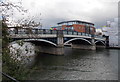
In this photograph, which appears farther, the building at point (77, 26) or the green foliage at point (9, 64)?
the building at point (77, 26)

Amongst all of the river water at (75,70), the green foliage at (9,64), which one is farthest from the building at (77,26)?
the green foliage at (9,64)

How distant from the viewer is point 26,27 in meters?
4.36

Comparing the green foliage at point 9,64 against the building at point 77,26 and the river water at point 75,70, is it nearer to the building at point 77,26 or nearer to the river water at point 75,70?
the river water at point 75,70

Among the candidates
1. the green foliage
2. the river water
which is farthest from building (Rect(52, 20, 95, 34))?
the green foliage

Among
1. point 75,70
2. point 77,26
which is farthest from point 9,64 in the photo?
point 77,26

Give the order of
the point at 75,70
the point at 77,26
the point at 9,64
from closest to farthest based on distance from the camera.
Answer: the point at 9,64, the point at 75,70, the point at 77,26

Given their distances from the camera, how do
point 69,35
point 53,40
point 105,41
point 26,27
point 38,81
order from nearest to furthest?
point 26,27 < point 38,81 < point 53,40 < point 69,35 < point 105,41

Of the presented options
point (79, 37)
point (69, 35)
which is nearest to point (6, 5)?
point (69, 35)

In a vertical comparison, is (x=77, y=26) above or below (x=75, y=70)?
above

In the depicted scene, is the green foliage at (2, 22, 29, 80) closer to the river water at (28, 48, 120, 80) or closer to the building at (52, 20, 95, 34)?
the river water at (28, 48, 120, 80)

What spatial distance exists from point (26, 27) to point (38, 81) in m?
7.13

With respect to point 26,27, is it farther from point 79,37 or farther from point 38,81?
point 79,37

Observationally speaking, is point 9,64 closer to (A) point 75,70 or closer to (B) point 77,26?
(A) point 75,70

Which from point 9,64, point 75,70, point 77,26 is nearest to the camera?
point 9,64
